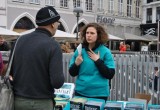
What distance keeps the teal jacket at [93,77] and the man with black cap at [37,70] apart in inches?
34.0

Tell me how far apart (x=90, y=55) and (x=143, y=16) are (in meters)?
42.3

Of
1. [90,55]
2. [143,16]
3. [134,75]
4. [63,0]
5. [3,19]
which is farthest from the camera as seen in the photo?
[143,16]

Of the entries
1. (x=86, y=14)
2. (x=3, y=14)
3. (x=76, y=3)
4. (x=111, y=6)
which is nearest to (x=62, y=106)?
(x=3, y=14)

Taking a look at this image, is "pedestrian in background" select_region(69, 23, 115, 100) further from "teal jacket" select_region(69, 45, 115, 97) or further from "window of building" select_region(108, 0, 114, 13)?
"window of building" select_region(108, 0, 114, 13)

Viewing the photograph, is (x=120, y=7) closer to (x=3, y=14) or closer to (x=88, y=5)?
(x=88, y=5)

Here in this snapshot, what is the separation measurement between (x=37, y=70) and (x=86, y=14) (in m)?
31.4

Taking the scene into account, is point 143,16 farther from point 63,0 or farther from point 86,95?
point 86,95

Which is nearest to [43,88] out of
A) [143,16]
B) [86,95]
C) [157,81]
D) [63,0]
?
[86,95]

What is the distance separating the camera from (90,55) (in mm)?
3812

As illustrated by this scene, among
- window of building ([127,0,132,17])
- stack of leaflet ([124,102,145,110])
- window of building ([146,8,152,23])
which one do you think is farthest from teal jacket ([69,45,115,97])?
window of building ([146,8,152,23])

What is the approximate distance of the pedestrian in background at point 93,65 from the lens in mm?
3781

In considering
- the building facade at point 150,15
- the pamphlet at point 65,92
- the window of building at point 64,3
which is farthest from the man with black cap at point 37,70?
the building facade at point 150,15

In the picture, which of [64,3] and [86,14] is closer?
[64,3]

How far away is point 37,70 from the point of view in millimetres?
2934
